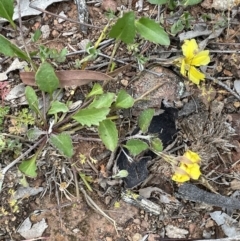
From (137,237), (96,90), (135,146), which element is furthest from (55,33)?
(137,237)

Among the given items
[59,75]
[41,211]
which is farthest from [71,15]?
[41,211]

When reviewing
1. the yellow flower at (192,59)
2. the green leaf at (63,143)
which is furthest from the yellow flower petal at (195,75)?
the green leaf at (63,143)

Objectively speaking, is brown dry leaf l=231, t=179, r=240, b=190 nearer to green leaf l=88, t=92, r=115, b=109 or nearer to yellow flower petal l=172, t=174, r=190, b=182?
yellow flower petal l=172, t=174, r=190, b=182

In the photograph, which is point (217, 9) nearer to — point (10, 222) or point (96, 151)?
point (96, 151)

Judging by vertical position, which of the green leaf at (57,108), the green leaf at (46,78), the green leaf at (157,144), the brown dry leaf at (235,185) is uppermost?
the green leaf at (46,78)

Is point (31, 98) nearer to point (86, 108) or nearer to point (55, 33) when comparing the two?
point (86, 108)

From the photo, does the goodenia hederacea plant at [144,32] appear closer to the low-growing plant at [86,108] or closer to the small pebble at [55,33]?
the low-growing plant at [86,108]

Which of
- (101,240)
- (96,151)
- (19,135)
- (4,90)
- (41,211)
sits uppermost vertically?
(4,90)
